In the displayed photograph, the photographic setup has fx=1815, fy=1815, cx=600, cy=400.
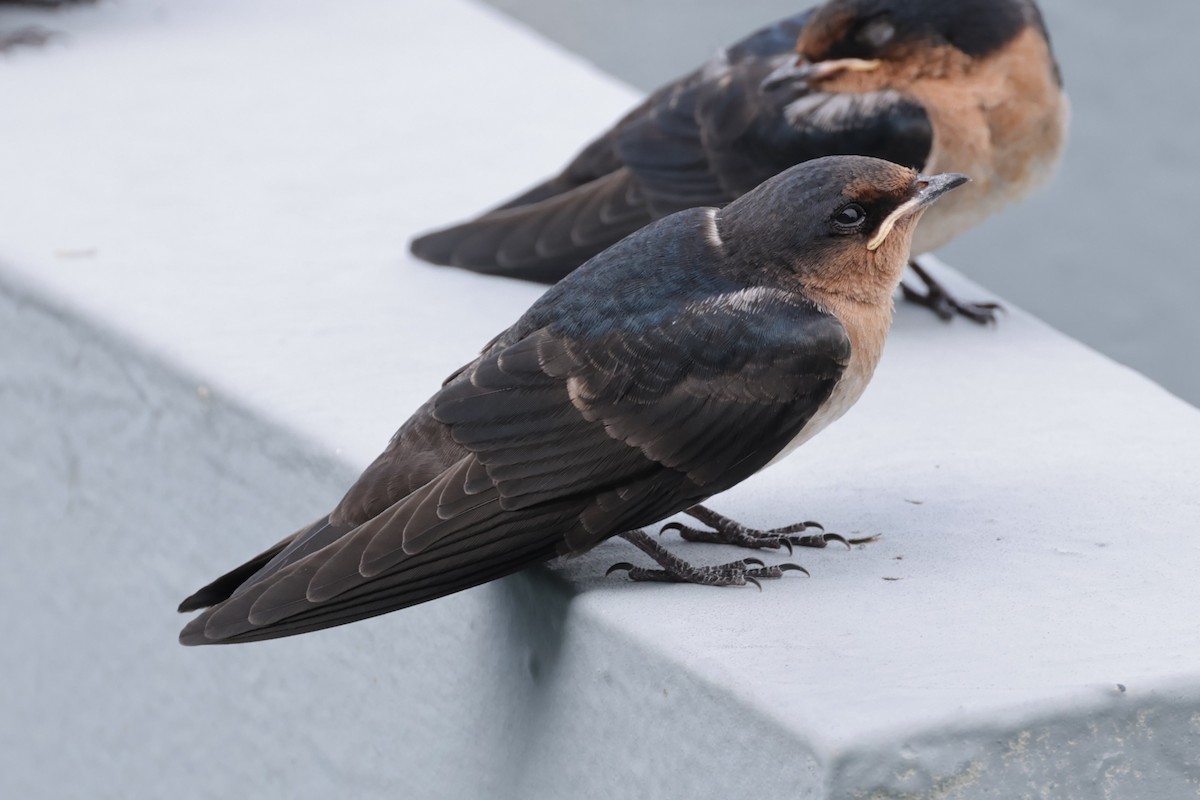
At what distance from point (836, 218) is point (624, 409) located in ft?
1.27

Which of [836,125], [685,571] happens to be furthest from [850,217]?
[836,125]

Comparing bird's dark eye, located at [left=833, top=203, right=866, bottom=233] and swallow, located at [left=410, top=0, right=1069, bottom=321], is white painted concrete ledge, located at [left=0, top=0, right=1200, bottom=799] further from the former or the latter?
bird's dark eye, located at [left=833, top=203, right=866, bottom=233]

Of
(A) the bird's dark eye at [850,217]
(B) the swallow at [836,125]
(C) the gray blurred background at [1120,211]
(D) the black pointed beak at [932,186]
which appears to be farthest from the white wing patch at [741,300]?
(C) the gray blurred background at [1120,211]

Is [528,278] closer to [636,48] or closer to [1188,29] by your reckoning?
[1188,29]

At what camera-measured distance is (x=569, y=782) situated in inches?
90.7

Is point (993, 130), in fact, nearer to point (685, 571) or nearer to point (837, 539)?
point (837, 539)

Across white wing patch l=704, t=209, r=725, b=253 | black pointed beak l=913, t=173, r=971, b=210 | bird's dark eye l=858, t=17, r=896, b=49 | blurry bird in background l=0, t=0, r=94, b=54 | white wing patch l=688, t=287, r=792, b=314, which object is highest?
black pointed beak l=913, t=173, r=971, b=210

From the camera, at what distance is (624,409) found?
7.51 feet

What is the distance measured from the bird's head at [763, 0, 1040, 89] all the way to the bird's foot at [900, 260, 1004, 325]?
442mm

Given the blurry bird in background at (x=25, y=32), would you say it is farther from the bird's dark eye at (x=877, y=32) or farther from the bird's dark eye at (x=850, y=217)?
the bird's dark eye at (x=850, y=217)

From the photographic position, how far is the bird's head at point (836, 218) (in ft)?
7.79

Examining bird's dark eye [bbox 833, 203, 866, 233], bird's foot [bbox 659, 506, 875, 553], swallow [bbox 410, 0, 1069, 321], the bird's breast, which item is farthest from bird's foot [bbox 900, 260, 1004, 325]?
bird's dark eye [bbox 833, 203, 866, 233]

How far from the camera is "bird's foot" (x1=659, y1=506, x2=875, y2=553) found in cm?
253

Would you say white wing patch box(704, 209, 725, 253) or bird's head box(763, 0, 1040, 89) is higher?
white wing patch box(704, 209, 725, 253)
